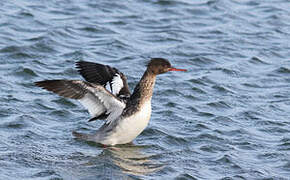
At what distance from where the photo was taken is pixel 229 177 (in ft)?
28.9

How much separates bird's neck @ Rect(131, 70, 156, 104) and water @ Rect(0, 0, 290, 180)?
0.82 metres

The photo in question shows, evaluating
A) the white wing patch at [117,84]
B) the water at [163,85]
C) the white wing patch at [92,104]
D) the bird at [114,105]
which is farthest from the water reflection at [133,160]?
the white wing patch at [117,84]

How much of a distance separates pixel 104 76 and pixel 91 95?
4.40 feet

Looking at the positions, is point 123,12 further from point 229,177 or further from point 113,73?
point 229,177

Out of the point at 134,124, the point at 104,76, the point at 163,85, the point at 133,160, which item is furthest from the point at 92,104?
the point at 163,85

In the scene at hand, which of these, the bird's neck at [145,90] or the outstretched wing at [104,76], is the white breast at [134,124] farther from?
the outstretched wing at [104,76]

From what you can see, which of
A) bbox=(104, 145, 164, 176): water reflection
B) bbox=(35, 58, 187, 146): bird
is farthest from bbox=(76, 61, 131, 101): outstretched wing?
bbox=(104, 145, 164, 176): water reflection

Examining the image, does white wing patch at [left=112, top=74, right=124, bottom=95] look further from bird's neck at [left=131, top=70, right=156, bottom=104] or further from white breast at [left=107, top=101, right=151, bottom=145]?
white breast at [left=107, top=101, right=151, bottom=145]

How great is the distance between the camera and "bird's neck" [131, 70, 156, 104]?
954 centimetres

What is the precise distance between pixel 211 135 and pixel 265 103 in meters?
1.94

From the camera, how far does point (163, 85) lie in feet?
41.4

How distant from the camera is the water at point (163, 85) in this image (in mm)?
9195

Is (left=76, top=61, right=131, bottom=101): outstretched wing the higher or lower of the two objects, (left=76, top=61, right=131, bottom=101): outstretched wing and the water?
the higher

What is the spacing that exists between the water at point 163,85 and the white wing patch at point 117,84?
790 millimetres
